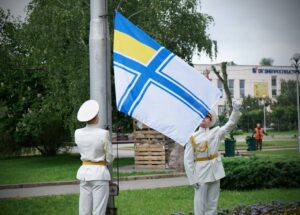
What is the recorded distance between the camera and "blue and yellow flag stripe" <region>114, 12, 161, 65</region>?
7090 millimetres

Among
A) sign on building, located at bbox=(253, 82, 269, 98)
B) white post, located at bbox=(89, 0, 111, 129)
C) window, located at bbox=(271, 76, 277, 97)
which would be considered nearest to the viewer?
white post, located at bbox=(89, 0, 111, 129)

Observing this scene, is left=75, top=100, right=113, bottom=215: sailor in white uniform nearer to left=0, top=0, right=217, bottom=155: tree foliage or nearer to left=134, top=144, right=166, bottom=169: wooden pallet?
left=134, top=144, right=166, bottom=169: wooden pallet

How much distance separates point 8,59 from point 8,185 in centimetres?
1612

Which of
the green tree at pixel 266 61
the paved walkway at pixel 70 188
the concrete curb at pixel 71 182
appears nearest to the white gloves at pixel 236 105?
the paved walkway at pixel 70 188

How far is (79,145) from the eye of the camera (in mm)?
7234

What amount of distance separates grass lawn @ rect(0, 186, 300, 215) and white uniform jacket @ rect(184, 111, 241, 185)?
2.92 m

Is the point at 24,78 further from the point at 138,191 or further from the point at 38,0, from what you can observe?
the point at 138,191

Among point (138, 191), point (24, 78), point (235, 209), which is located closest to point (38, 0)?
point (24, 78)

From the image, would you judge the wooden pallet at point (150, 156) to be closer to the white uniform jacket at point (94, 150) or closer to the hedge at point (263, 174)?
the hedge at point (263, 174)

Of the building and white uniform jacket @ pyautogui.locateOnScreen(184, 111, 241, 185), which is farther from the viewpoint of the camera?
the building

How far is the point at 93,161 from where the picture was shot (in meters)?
7.20

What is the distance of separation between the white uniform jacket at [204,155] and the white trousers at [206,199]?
0.13 metres

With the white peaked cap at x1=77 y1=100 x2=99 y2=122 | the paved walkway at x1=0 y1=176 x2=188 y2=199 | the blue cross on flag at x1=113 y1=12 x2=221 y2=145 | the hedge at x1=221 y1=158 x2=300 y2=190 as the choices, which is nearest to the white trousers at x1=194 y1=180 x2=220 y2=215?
the blue cross on flag at x1=113 y1=12 x2=221 y2=145

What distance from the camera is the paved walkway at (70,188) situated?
48.8ft
